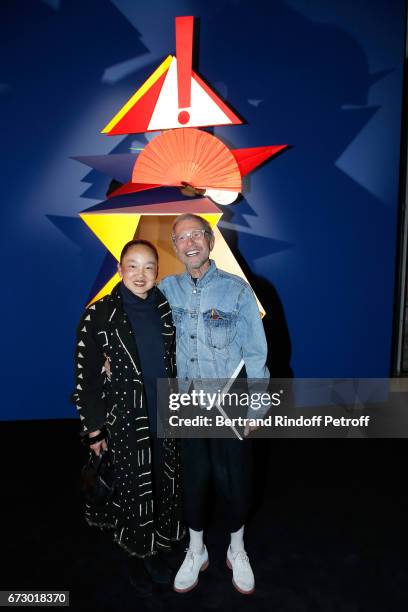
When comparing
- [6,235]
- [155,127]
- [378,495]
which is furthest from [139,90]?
[378,495]

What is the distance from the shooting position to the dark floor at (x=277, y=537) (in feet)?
5.64

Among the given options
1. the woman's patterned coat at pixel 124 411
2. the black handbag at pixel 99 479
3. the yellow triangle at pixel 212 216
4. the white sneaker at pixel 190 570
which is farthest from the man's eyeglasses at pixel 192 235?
the white sneaker at pixel 190 570

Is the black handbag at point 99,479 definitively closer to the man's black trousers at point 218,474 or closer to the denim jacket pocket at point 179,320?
the man's black trousers at point 218,474

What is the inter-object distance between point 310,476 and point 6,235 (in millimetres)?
2295

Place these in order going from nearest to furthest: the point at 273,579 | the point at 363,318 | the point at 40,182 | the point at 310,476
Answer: the point at 273,579, the point at 310,476, the point at 40,182, the point at 363,318

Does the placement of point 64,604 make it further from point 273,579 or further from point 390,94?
point 390,94

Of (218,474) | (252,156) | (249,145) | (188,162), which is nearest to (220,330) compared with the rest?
(218,474)

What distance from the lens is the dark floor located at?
172cm

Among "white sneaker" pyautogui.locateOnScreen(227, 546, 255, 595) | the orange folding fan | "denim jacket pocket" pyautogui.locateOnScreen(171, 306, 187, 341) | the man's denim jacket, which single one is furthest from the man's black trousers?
the orange folding fan

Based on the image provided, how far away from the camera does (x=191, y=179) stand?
232 cm

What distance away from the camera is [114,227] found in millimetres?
2314

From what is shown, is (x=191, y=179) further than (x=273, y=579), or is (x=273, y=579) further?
(x=191, y=179)

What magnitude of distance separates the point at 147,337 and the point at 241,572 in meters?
0.99

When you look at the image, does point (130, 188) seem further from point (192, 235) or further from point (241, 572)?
point (241, 572)
